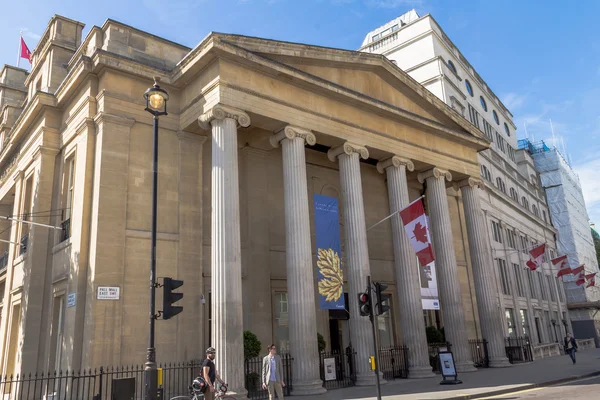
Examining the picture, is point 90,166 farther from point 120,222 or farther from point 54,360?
point 54,360

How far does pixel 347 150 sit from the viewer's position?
65.8 feet

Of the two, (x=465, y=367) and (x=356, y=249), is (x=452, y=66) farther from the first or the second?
(x=356, y=249)

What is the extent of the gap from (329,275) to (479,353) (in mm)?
11185

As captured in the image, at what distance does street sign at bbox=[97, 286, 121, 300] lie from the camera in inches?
587

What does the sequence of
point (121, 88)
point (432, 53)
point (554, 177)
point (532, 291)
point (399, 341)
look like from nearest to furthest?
point (121, 88) < point (399, 341) < point (432, 53) < point (532, 291) < point (554, 177)

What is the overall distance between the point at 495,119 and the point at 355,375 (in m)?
39.2

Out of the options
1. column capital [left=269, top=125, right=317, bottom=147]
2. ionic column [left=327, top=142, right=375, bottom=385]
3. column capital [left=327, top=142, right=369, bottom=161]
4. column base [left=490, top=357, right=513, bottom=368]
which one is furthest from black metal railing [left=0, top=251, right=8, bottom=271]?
column base [left=490, top=357, right=513, bottom=368]

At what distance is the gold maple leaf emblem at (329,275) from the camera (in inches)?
696

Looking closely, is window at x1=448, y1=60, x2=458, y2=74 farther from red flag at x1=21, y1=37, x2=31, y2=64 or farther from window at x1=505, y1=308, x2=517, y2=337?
red flag at x1=21, y1=37, x2=31, y2=64

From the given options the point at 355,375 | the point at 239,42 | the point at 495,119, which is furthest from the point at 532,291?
the point at 239,42

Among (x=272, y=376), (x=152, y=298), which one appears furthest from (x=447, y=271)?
(x=152, y=298)

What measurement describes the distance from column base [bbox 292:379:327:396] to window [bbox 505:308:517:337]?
26.2m

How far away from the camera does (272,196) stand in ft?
70.3

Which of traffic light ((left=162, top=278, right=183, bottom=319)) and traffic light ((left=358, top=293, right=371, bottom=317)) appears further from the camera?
traffic light ((left=358, top=293, right=371, bottom=317))
